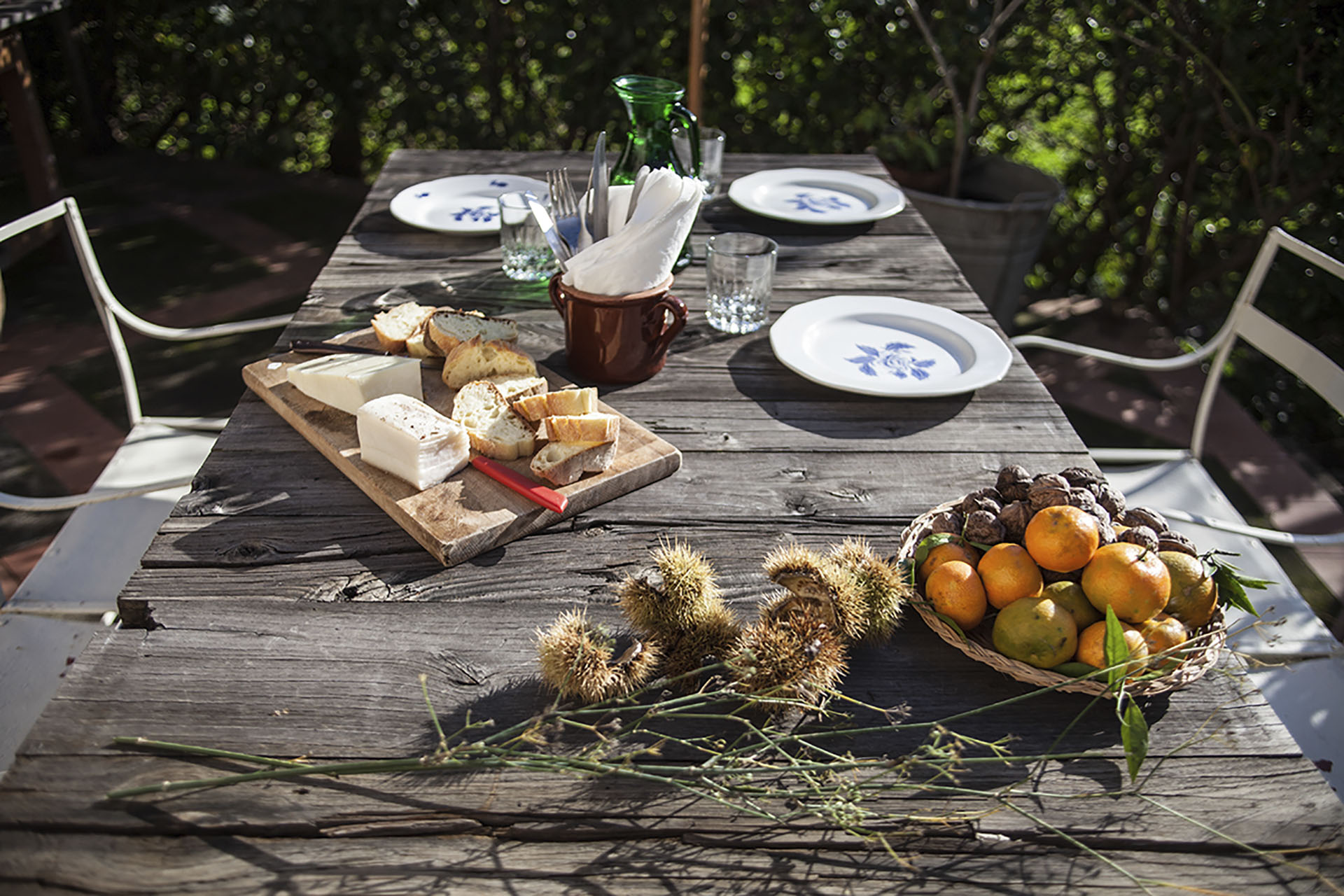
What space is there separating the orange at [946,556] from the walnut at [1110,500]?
6.2 inches

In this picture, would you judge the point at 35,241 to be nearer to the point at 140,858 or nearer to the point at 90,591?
the point at 90,591

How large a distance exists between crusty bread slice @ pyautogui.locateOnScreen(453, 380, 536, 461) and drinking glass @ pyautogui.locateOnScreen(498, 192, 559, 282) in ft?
1.82

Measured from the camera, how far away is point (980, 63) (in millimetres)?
3500

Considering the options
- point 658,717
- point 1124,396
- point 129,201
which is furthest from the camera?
point 129,201

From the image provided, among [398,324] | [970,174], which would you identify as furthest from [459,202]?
[970,174]

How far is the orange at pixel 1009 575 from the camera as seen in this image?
3.23ft

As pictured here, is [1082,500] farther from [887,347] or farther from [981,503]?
[887,347]

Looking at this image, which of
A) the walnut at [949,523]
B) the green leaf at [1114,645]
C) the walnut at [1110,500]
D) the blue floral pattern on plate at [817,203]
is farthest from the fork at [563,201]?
the green leaf at [1114,645]

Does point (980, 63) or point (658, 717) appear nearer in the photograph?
point (658, 717)

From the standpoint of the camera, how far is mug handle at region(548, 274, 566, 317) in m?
1.44

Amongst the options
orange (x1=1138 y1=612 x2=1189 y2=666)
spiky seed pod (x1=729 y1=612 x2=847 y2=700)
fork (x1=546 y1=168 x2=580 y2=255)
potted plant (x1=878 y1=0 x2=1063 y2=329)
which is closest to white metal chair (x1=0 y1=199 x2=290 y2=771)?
fork (x1=546 y1=168 x2=580 y2=255)

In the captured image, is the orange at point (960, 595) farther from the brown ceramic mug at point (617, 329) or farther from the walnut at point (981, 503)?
the brown ceramic mug at point (617, 329)

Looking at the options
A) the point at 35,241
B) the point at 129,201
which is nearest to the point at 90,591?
the point at 35,241

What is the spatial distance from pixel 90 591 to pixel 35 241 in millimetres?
2841
